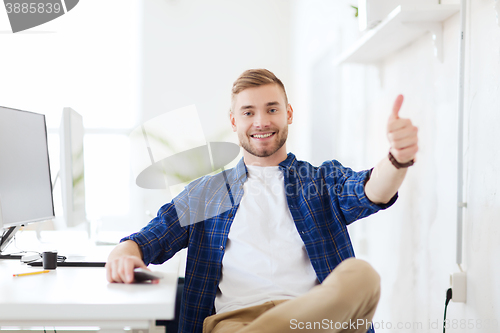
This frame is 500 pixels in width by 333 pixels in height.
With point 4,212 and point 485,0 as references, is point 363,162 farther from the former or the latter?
point 4,212

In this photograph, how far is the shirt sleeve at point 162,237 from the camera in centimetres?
101

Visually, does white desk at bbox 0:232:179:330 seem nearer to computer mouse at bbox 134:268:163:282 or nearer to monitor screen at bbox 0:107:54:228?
computer mouse at bbox 134:268:163:282

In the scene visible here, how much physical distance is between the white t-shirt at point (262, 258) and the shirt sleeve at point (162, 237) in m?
0.14

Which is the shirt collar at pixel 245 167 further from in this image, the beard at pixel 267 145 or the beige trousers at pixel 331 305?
the beige trousers at pixel 331 305

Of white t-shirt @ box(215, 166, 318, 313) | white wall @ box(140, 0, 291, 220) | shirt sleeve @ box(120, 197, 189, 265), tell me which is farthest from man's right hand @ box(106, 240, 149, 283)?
white wall @ box(140, 0, 291, 220)

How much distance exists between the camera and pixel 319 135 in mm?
2379

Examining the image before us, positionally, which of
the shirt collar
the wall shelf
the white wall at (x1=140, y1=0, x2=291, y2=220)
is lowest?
the shirt collar

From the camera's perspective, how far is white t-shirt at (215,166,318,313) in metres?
1.04

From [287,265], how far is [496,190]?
1.72 ft

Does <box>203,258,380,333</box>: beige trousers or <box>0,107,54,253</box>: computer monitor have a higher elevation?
<box>0,107,54,253</box>: computer monitor

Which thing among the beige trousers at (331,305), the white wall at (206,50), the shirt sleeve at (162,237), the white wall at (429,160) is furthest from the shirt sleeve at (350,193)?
the white wall at (206,50)

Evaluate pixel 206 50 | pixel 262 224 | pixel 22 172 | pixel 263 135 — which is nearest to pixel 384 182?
pixel 262 224

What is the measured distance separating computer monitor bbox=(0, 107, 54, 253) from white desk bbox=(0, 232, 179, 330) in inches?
14.5

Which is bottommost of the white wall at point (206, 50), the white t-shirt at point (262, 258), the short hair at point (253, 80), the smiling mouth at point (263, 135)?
the white t-shirt at point (262, 258)
